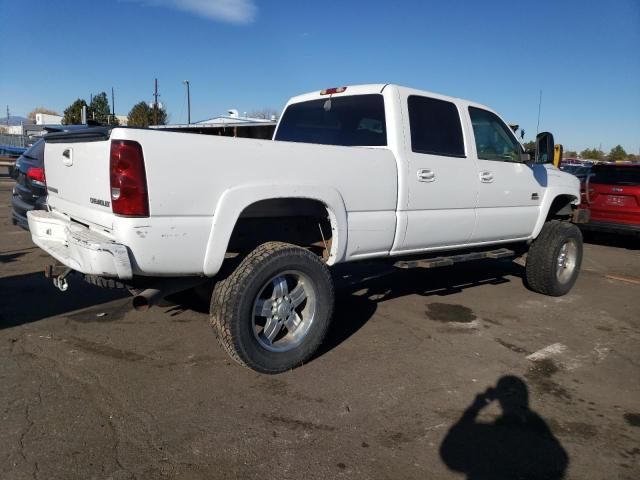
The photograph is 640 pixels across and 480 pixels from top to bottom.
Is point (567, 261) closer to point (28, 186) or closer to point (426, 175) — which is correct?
A: point (426, 175)

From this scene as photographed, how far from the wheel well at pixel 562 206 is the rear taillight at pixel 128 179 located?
530cm

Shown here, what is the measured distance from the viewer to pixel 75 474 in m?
2.53

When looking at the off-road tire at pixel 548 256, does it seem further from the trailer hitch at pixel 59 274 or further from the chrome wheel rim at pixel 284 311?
the trailer hitch at pixel 59 274

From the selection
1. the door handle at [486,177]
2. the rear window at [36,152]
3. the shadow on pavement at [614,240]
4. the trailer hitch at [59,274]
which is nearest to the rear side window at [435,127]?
the door handle at [486,177]

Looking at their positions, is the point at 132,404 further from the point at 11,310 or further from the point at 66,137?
the point at 11,310

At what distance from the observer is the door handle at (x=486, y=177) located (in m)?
5.19

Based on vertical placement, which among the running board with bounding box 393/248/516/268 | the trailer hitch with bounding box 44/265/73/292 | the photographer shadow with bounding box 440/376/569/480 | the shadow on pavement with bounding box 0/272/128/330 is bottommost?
the photographer shadow with bounding box 440/376/569/480

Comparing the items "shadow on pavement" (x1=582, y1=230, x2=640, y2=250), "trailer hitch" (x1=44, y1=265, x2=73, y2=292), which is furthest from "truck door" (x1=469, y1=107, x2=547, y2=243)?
"shadow on pavement" (x1=582, y1=230, x2=640, y2=250)

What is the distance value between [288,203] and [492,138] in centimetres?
277

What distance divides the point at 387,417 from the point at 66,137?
9.52 feet

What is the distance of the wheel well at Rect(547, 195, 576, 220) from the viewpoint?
260 inches

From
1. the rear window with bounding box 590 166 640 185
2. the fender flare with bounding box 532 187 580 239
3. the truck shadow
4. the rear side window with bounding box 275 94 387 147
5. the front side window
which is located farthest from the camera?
the rear window with bounding box 590 166 640 185

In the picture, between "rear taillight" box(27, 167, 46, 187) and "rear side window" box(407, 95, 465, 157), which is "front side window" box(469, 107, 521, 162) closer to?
"rear side window" box(407, 95, 465, 157)

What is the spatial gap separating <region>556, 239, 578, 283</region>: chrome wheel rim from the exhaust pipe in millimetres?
4802
